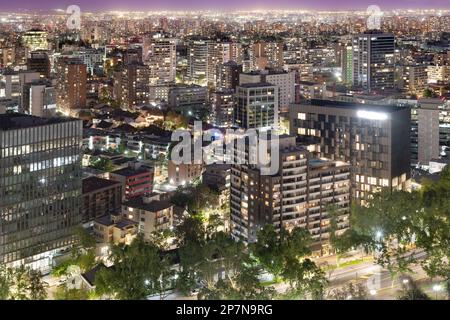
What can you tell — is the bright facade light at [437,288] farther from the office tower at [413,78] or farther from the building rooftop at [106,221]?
the office tower at [413,78]

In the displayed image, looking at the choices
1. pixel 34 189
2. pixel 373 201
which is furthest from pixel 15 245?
pixel 373 201

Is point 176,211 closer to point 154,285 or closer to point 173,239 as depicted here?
point 173,239

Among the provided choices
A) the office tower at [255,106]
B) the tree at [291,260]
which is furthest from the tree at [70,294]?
the office tower at [255,106]

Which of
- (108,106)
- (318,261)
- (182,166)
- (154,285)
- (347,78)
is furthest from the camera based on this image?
(347,78)

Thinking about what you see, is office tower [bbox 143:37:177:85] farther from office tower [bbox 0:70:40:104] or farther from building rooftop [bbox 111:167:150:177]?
building rooftop [bbox 111:167:150:177]

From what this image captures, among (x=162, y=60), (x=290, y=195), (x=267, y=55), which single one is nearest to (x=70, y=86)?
(x=162, y=60)

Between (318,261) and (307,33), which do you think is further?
(307,33)
